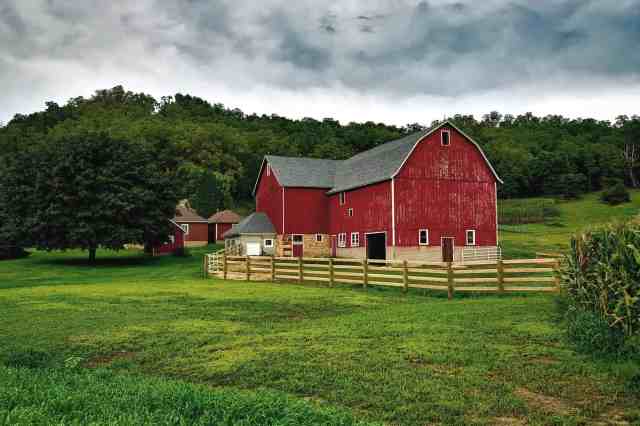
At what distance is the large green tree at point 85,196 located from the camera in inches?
1444

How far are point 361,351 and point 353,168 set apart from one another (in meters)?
32.1

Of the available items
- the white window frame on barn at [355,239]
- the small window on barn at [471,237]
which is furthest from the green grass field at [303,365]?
the white window frame on barn at [355,239]

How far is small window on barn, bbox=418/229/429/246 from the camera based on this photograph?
33156 millimetres

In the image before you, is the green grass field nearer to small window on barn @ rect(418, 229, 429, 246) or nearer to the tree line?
small window on barn @ rect(418, 229, 429, 246)

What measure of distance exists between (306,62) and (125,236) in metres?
17.7

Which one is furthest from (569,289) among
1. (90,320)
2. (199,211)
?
(199,211)

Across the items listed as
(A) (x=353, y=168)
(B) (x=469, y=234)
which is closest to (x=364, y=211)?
(A) (x=353, y=168)

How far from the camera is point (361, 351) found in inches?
342

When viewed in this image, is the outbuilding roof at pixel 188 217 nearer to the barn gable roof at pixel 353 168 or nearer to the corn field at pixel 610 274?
the barn gable roof at pixel 353 168

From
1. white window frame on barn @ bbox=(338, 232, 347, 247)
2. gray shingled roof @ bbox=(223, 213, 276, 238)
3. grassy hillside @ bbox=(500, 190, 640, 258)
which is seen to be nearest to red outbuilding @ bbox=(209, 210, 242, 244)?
gray shingled roof @ bbox=(223, 213, 276, 238)

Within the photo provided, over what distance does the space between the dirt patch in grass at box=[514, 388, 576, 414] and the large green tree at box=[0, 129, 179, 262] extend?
34.2m

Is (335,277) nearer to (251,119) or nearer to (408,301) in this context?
(408,301)

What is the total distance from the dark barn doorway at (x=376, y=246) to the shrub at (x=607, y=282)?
24.7m

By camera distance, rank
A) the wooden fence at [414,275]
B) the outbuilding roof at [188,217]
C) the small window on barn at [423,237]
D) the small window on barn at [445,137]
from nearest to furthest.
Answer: the wooden fence at [414,275] < the small window on barn at [423,237] < the small window on barn at [445,137] < the outbuilding roof at [188,217]
